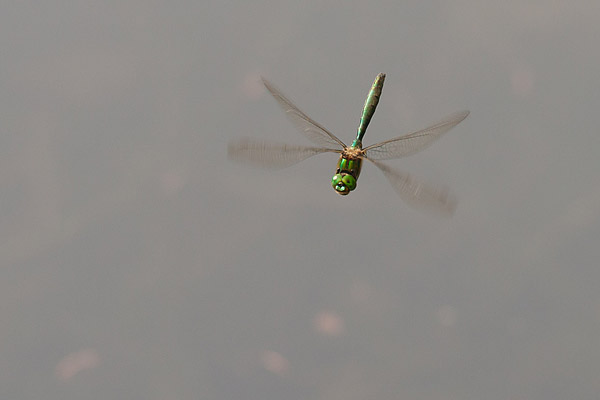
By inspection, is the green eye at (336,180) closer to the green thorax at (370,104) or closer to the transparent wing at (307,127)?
the transparent wing at (307,127)

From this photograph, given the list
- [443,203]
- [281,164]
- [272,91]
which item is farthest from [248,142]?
[443,203]


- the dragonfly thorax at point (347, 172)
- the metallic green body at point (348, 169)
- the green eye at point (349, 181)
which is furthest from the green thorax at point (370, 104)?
the green eye at point (349, 181)

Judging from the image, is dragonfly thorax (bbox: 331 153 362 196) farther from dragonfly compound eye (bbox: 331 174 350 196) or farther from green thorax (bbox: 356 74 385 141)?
green thorax (bbox: 356 74 385 141)

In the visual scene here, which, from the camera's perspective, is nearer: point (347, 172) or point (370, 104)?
point (347, 172)

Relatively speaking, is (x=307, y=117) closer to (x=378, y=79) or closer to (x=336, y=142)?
(x=336, y=142)

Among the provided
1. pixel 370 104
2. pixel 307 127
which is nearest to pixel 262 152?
pixel 307 127

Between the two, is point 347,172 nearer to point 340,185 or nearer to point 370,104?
point 340,185
